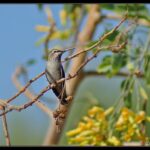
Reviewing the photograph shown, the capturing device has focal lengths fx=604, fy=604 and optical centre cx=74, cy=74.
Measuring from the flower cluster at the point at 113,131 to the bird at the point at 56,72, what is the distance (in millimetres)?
572

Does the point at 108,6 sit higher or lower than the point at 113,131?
higher

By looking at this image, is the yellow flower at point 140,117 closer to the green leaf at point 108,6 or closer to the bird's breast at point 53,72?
the green leaf at point 108,6

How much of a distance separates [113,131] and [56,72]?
0.73 metres

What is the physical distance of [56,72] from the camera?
3.01ft

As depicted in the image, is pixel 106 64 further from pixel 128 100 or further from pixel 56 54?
pixel 56 54

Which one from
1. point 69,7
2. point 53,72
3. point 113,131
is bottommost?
point 113,131

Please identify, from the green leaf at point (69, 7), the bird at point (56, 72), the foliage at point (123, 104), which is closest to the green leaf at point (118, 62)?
the foliage at point (123, 104)

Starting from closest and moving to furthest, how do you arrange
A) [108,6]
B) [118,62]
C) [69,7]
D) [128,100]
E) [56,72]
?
1. [56,72]
2. [128,100]
3. [118,62]
4. [108,6]
5. [69,7]

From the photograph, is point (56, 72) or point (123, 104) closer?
point (56, 72)

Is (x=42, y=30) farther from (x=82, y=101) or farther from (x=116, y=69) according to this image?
(x=116, y=69)

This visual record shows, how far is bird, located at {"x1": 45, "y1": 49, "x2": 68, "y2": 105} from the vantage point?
0.92 meters

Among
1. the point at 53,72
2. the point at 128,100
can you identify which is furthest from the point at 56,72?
the point at 128,100

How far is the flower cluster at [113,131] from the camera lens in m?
1.55

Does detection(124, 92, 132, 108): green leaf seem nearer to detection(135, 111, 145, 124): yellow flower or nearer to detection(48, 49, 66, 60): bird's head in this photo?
detection(135, 111, 145, 124): yellow flower
